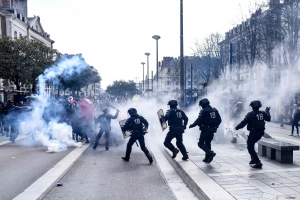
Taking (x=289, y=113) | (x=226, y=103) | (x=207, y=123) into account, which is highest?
(x=226, y=103)

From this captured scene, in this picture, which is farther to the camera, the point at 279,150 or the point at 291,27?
the point at 291,27

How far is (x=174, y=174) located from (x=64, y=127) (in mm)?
6894

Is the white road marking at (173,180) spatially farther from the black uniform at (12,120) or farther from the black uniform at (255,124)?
the black uniform at (12,120)

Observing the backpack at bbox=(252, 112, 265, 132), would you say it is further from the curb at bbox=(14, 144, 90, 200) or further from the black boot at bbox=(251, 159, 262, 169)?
the curb at bbox=(14, 144, 90, 200)

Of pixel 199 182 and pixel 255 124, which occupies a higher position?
pixel 255 124

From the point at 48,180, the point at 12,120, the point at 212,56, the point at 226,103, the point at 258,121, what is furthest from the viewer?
the point at 212,56

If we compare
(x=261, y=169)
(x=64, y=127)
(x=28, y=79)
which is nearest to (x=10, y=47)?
(x=28, y=79)

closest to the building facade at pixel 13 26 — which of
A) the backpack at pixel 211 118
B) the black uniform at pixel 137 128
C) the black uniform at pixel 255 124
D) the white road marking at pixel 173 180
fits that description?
the black uniform at pixel 137 128

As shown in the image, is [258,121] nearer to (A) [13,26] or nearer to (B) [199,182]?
(B) [199,182]

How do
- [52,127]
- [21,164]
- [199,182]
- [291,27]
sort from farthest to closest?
[291,27]
[52,127]
[21,164]
[199,182]

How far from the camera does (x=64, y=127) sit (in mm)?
13102

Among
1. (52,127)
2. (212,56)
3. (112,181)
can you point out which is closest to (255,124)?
(112,181)

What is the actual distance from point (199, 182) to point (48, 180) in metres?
3.28

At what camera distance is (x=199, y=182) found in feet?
20.1
